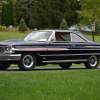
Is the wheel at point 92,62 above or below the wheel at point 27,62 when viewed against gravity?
below

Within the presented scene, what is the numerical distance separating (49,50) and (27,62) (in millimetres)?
1067

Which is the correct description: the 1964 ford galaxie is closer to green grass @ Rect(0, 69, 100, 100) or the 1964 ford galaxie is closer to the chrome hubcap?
the chrome hubcap

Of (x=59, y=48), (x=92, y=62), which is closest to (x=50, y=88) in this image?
(x=59, y=48)

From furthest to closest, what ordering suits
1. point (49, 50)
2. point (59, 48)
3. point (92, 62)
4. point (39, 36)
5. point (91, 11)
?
point (91, 11) < point (92, 62) < point (39, 36) < point (59, 48) < point (49, 50)

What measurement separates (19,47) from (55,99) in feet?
28.6

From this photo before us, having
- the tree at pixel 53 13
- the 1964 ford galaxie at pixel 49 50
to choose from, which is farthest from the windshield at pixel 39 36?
the tree at pixel 53 13

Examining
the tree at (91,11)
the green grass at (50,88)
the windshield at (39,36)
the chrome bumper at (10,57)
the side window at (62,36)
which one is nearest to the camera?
the green grass at (50,88)

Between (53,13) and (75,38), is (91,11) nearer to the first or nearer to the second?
(53,13)

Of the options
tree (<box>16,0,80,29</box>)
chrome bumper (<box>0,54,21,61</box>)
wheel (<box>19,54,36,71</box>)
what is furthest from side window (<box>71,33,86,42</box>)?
tree (<box>16,0,80,29</box>)

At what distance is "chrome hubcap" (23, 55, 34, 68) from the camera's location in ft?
64.3

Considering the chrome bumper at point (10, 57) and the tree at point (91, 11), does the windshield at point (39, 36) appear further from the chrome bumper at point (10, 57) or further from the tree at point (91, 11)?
the tree at point (91, 11)

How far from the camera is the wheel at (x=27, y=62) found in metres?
19.5

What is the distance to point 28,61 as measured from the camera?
19781mm

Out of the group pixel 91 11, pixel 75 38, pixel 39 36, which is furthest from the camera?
pixel 91 11
